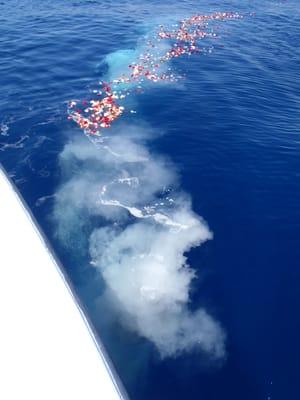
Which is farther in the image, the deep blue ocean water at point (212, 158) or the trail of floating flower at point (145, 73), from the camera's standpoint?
the trail of floating flower at point (145, 73)

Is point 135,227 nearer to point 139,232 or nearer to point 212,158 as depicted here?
point 139,232

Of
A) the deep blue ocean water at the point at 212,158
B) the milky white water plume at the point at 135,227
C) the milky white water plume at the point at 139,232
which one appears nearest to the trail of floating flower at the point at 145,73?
the milky white water plume at the point at 135,227

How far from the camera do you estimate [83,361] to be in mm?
20422

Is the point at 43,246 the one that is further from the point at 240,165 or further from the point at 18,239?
the point at 240,165

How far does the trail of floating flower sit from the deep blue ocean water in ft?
6.82

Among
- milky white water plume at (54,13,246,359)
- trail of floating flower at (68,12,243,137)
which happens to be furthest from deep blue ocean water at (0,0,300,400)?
trail of floating flower at (68,12,243,137)

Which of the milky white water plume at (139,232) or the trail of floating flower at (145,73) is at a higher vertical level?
the trail of floating flower at (145,73)

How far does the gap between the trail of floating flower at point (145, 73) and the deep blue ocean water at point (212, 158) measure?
2078 millimetres

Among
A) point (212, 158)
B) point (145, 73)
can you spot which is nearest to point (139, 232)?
point (212, 158)

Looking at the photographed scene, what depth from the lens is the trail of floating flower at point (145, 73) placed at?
4459cm

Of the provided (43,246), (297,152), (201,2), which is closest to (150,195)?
(43,246)

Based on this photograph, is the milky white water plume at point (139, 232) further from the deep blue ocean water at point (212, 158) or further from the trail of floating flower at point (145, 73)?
the trail of floating flower at point (145, 73)

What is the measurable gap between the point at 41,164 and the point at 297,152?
26.7 meters

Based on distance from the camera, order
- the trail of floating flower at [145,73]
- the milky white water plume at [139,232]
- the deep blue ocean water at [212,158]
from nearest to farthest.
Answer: the deep blue ocean water at [212,158]
the milky white water plume at [139,232]
the trail of floating flower at [145,73]
